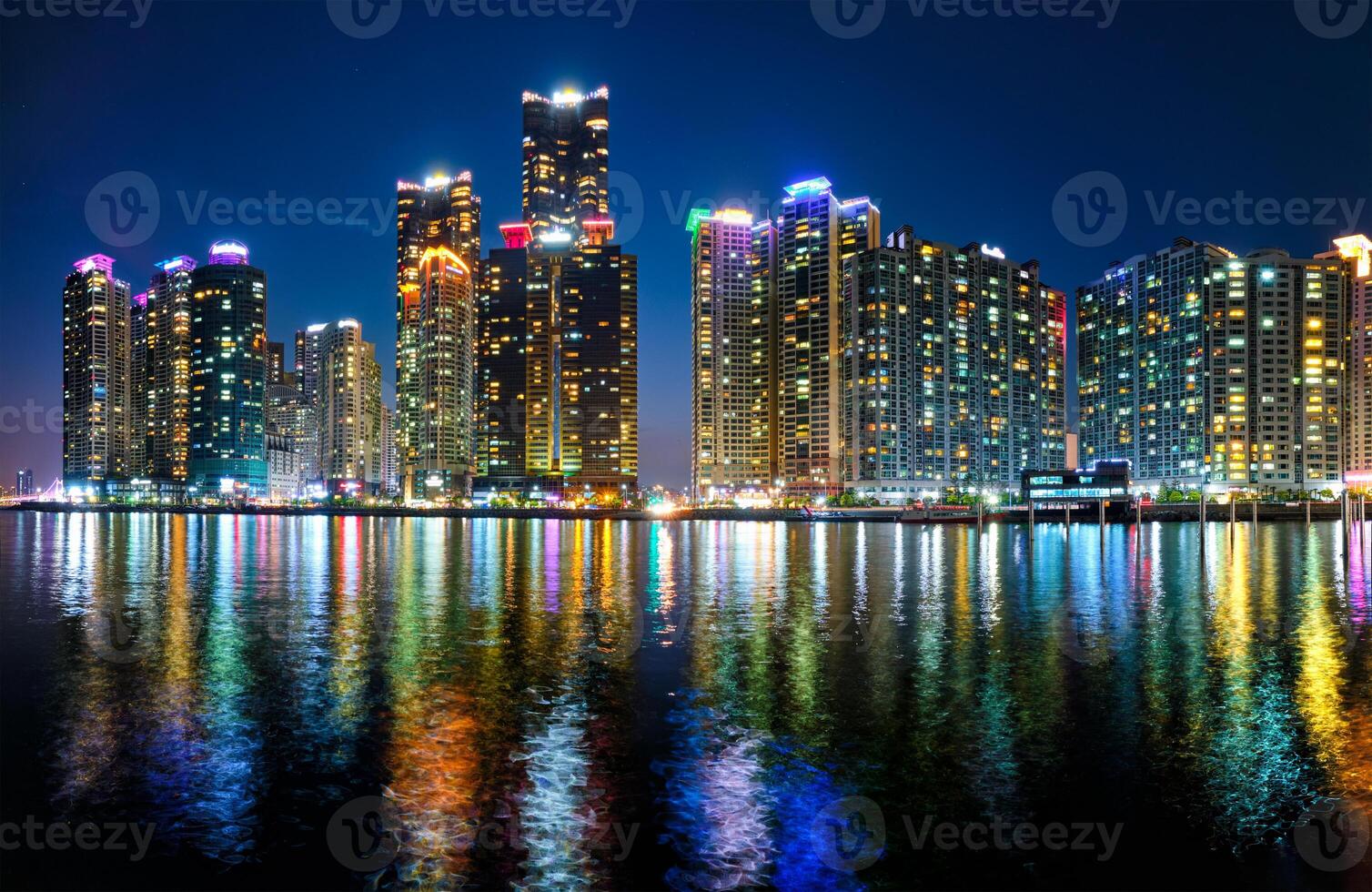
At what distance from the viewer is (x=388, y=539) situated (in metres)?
101

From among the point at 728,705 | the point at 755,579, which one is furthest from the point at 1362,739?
the point at 755,579

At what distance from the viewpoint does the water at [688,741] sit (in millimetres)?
12898

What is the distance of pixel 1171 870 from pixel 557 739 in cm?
1196

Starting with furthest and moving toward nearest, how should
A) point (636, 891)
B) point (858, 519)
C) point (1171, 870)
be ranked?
point (858, 519)
point (1171, 870)
point (636, 891)

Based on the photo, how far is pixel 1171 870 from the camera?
41.2 ft

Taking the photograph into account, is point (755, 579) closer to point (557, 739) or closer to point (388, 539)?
point (557, 739)

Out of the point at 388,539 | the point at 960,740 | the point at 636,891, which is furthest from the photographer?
the point at 388,539

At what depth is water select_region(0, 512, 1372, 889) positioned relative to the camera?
42.3 feet

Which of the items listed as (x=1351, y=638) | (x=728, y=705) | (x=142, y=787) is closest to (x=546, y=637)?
(x=728, y=705)

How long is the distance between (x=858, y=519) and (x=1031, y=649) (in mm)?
161343

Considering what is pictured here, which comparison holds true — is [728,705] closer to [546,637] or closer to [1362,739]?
[546,637]

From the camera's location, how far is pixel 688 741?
18500 millimetres

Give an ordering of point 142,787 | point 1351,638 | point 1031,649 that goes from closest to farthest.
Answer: point 142,787, point 1031,649, point 1351,638

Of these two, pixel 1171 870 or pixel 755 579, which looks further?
pixel 755 579
